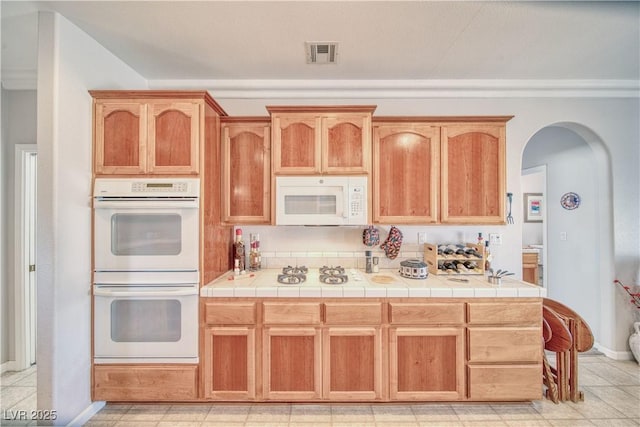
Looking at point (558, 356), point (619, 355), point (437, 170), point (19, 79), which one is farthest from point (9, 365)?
point (619, 355)

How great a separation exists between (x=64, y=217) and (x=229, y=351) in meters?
1.42

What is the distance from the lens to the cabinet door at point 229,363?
2.12 meters

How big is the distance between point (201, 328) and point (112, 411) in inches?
35.1

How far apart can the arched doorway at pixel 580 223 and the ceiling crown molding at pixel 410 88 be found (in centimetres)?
39

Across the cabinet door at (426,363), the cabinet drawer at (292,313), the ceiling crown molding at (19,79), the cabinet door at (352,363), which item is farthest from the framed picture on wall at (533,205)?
the ceiling crown molding at (19,79)

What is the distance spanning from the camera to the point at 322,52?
7.60 feet

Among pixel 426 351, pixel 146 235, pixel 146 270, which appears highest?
pixel 146 235

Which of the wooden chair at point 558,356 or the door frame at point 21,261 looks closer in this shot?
the wooden chair at point 558,356

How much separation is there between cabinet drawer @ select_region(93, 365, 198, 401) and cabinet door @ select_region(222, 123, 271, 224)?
120cm

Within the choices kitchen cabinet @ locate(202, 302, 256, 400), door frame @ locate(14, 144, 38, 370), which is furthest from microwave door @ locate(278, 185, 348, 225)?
door frame @ locate(14, 144, 38, 370)

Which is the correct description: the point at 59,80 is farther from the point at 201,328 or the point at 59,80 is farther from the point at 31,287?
the point at 31,287

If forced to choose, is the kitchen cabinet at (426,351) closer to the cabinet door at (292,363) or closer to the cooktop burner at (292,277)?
the cabinet door at (292,363)

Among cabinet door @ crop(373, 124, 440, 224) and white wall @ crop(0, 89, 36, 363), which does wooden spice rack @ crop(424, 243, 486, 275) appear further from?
white wall @ crop(0, 89, 36, 363)

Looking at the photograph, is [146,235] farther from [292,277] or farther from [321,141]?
[321,141]
